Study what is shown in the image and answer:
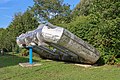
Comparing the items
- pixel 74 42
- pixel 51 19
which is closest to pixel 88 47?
pixel 74 42

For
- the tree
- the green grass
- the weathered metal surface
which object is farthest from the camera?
the tree

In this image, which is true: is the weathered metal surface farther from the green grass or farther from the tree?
the tree

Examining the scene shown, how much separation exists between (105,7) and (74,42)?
2.63 metres

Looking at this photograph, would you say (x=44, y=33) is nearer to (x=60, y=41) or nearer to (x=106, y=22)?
(x=60, y=41)

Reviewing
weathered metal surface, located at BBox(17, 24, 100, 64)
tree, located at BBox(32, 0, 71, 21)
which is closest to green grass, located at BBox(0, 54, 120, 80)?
weathered metal surface, located at BBox(17, 24, 100, 64)

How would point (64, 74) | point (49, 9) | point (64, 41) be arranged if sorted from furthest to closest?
1. point (49, 9)
2. point (64, 41)
3. point (64, 74)

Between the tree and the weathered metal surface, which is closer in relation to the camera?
the weathered metal surface

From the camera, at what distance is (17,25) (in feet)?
91.1

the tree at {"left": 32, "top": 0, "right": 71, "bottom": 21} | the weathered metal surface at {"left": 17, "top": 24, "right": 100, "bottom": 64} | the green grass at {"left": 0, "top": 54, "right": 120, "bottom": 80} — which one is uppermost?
the tree at {"left": 32, "top": 0, "right": 71, "bottom": 21}

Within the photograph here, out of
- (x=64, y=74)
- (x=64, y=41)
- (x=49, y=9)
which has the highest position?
(x=49, y=9)

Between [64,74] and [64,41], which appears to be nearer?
[64,74]

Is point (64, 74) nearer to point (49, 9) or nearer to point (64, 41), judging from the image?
point (64, 41)

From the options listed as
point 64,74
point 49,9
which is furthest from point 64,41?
point 49,9

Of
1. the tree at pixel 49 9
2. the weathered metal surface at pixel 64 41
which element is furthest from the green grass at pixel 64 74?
the tree at pixel 49 9
